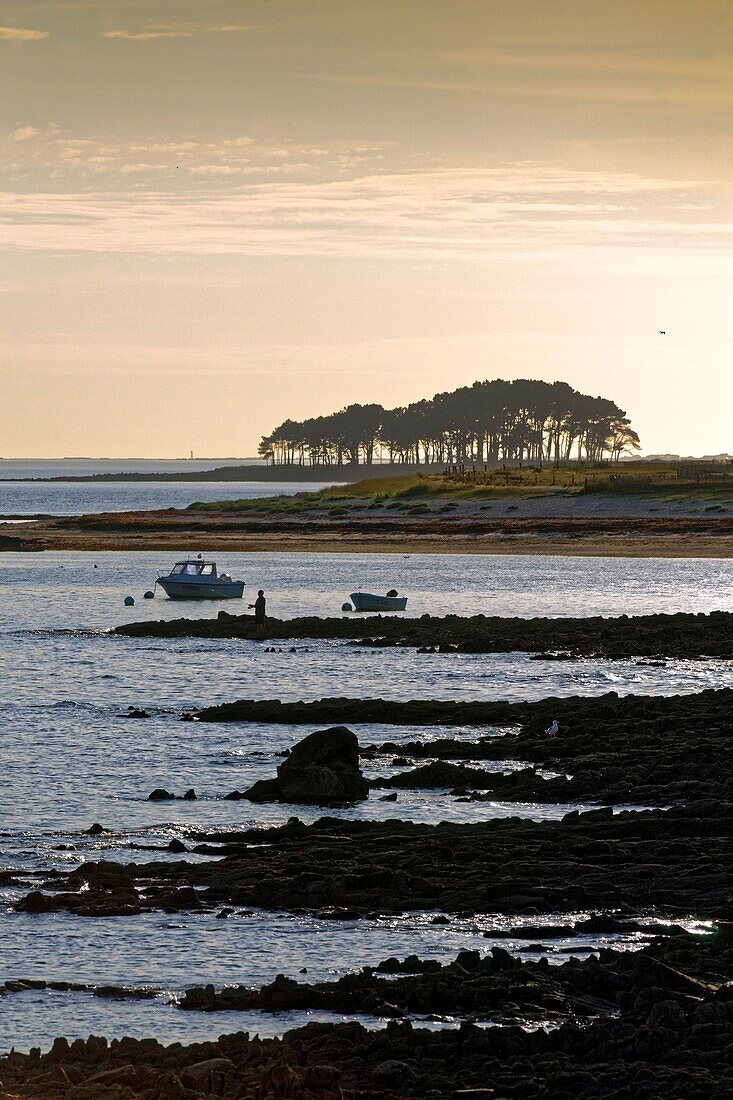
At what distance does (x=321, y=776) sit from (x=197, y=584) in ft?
147

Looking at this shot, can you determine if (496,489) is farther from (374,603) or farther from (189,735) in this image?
(189,735)

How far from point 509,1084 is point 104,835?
1046cm

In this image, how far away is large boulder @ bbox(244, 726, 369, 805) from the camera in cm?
2298

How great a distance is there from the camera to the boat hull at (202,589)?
218 ft

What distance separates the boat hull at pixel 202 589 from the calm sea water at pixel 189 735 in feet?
5.28

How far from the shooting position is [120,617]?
59.5m

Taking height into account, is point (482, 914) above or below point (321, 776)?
below

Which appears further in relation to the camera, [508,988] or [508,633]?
[508,633]

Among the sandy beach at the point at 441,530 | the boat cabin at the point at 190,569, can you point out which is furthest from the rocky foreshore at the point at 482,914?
the sandy beach at the point at 441,530

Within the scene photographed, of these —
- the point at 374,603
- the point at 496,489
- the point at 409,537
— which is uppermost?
the point at 496,489

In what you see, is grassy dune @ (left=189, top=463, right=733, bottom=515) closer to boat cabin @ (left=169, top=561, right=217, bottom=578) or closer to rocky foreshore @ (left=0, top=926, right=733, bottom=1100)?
boat cabin @ (left=169, top=561, right=217, bottom=578)

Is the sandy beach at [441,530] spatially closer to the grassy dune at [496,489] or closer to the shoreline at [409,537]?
the shoreline at [409,537]

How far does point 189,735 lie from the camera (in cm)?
3031

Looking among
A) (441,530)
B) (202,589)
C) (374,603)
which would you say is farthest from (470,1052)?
(441,530)
